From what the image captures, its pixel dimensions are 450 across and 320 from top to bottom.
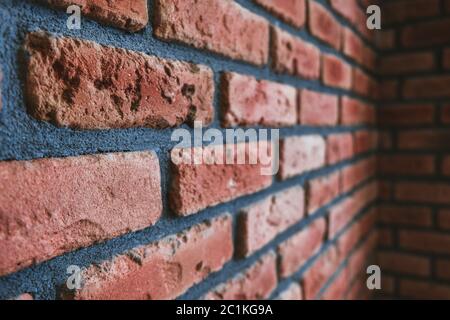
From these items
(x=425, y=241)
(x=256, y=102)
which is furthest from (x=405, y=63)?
(x=256, y=102)

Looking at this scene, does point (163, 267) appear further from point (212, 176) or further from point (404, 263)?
point (404, 263)

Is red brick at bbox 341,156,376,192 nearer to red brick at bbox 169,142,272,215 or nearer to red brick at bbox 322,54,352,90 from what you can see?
red brick at bbox 322,54,352,90

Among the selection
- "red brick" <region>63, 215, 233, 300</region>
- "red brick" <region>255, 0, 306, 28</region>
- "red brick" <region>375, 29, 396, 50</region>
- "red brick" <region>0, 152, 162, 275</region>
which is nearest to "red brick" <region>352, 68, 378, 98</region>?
"red brick" <region>375, 29, 396, 50</region>

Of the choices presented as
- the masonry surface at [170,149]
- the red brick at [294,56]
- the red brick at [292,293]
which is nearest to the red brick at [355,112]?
the masonry surface at [170,149]

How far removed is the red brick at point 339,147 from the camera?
0.87m

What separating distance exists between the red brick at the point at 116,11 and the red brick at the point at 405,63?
1123 millimetres

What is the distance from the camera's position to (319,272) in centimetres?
83

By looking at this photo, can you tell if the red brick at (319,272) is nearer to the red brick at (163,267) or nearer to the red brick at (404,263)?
the red brick at (163,267)

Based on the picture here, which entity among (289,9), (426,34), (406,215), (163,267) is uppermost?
(426,34)

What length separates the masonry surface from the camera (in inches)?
11.2

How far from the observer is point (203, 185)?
0.45 metres

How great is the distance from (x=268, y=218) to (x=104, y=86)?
1.19 ft

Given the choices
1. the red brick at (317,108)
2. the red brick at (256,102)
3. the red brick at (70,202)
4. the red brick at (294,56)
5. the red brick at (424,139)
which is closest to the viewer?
the red brick at (70,202)
